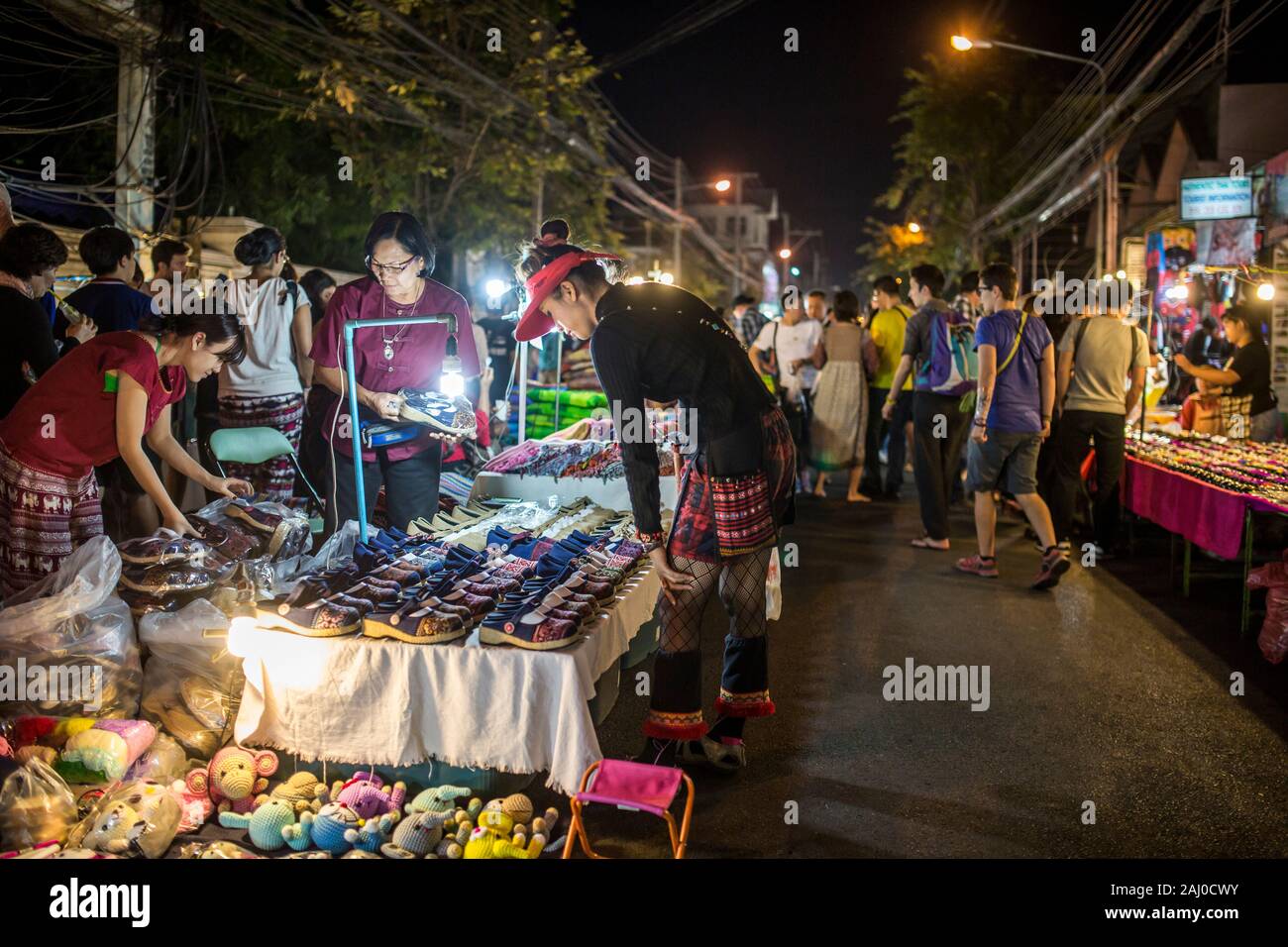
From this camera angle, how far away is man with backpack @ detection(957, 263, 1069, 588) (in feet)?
23.8

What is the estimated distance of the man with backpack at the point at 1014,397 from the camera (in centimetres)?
724

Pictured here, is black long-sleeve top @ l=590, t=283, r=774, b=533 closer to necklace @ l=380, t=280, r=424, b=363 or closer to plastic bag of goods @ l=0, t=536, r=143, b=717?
necklace @ l=380, t=280, r=424, b=363

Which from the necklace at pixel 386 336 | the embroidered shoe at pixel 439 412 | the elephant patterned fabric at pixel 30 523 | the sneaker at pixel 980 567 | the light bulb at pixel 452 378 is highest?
the necklace at pixel 386 336

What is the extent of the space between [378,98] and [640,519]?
12405 mm

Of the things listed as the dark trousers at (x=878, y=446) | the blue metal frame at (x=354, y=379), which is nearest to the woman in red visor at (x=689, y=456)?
the blue metal frame at (x=354, y=379)

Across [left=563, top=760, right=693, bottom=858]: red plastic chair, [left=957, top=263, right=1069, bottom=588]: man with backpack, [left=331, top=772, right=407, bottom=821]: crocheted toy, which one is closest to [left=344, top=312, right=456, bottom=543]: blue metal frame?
[left=331, top=772, right=407, bottom=821]: crocheted toy

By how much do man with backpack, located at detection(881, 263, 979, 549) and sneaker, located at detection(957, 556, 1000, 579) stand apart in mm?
847

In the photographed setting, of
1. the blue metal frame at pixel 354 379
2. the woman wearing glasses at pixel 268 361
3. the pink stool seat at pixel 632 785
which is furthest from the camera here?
the woman wearing glasses at pixel 268 361

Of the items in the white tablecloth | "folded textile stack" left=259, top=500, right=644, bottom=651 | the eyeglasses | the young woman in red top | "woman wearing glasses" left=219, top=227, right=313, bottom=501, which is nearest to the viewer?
the white tablecloth

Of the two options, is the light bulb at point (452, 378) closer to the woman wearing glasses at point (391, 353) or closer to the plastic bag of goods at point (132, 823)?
the woman wearing glasses at point (391, 353)

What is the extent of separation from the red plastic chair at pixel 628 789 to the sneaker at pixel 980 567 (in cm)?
505

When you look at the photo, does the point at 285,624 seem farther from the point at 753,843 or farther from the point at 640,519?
the point at 753,843

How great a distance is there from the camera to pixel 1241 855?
135 inches

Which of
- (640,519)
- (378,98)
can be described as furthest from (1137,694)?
(378,98)
